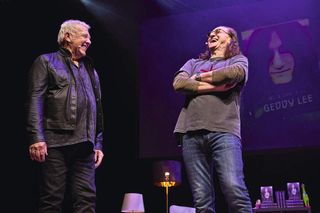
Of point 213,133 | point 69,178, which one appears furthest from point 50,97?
point 213,133

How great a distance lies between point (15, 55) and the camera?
420 centimetres

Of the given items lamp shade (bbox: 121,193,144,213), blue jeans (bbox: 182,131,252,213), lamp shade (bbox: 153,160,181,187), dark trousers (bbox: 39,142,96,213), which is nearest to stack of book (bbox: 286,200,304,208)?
lamp shade (bbox: 153,160,181,187)

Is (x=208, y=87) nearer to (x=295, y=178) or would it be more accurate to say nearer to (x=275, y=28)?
(x=275, y=28)

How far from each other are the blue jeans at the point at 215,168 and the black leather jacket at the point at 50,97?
0.70 m

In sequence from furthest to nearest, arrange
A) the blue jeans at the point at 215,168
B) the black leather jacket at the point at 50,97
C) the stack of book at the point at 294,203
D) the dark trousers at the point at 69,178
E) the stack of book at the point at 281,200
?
the stack of book at the point at 281,200, the stack of book at the point at 294,203, the black leather jacket at the point at 50,97, the dark trousers at the point at 69,178, the blue jeans at the point at 215,168

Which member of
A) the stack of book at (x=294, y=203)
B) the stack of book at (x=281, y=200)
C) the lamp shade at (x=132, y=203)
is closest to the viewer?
the stack of book at (x=294, y=203)

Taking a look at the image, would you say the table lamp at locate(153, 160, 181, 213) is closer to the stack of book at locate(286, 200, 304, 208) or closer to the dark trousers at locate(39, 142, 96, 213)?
the stack of book at locate(286, 200, 304, 208)

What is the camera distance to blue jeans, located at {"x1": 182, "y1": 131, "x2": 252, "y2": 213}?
198 centimetres

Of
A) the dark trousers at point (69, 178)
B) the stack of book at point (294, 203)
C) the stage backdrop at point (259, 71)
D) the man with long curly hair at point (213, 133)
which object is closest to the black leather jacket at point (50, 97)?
the dark trousers at point (69, 178)

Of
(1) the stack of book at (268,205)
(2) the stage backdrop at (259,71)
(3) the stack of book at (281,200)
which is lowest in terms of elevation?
(1) the stack of book at (268,205)

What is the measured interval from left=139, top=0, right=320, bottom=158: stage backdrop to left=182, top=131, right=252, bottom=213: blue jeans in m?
3.07

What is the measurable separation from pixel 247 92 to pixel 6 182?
9.78ft

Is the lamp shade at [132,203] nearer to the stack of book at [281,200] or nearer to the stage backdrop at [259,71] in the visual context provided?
the stage backdrop at [259,71]

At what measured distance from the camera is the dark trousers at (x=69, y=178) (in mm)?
2180
